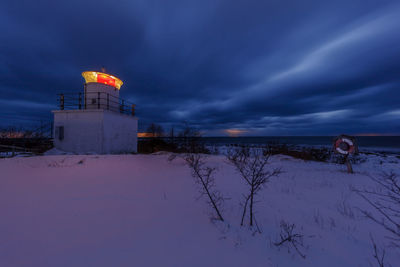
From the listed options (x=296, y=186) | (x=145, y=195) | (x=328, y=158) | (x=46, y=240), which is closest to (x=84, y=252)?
(x=46, y=240)

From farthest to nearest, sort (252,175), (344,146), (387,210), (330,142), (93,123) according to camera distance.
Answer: (330,142) < (93,123) < (344,146) < (387,210) < (252,175)

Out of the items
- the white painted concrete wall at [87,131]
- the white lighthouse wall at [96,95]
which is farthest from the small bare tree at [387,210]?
the white lighthouse wall at [96,95]

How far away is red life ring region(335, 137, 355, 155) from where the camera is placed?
6831 millimetres

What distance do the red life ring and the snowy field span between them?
428 centimetres

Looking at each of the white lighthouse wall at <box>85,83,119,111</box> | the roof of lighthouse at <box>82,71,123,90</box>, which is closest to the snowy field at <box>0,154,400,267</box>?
the white lighthouse wall at <box>85,83,119,111</box>

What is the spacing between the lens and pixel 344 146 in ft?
23.0

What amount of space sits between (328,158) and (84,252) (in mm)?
16083

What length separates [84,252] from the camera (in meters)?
1.67

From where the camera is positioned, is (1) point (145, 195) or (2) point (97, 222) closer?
(2) point (97, 222)

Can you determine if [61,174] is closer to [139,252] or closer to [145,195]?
[145,195]

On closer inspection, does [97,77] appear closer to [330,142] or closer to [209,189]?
[209,189]

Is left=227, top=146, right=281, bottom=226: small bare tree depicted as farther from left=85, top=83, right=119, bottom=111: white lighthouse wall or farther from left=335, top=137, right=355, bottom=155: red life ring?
left=85, top=83, right=119, bottom=111: white lighthouse wall

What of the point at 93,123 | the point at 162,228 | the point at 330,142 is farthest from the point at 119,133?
the point at 330,142

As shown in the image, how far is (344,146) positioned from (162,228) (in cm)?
876
